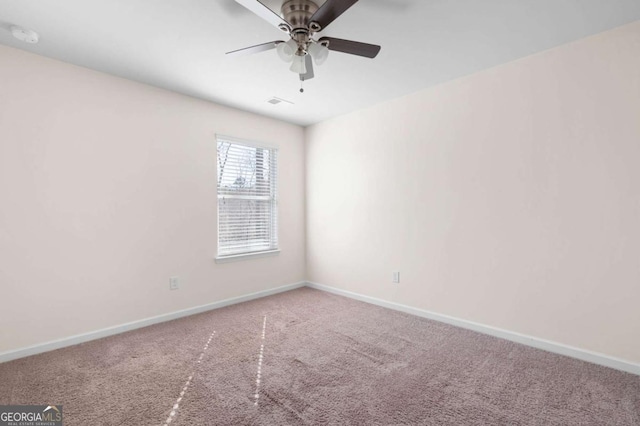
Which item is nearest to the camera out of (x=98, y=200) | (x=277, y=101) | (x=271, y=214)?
(x=98, y=200)

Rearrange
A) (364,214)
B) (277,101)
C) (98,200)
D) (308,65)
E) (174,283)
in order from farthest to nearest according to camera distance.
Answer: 1. (364,214)
2. (277,101)
3. (174,283)
4. (98,200)
5. (308,65)

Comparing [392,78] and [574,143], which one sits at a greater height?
[392,78]

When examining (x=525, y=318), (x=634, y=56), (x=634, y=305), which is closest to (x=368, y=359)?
(x=525, y=318)

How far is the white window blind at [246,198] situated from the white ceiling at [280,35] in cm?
97

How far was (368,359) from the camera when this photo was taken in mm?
2334

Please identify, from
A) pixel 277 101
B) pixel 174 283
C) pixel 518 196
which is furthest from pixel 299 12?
pixel 174 283

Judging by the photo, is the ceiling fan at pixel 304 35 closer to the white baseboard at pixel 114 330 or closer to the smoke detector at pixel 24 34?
the smoke detector at pixel 24 34

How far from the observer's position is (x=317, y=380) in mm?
2049

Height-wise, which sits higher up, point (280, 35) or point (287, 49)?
point (280, 35)

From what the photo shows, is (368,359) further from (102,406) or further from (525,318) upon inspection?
(102,406)

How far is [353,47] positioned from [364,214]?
7.32ft

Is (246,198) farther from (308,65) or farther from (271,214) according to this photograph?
(308,65)

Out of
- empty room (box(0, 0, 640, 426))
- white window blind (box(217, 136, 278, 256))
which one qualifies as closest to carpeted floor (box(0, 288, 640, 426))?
empty room (box(0, 0, 640, 426))

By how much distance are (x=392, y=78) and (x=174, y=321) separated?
11.1 feet
